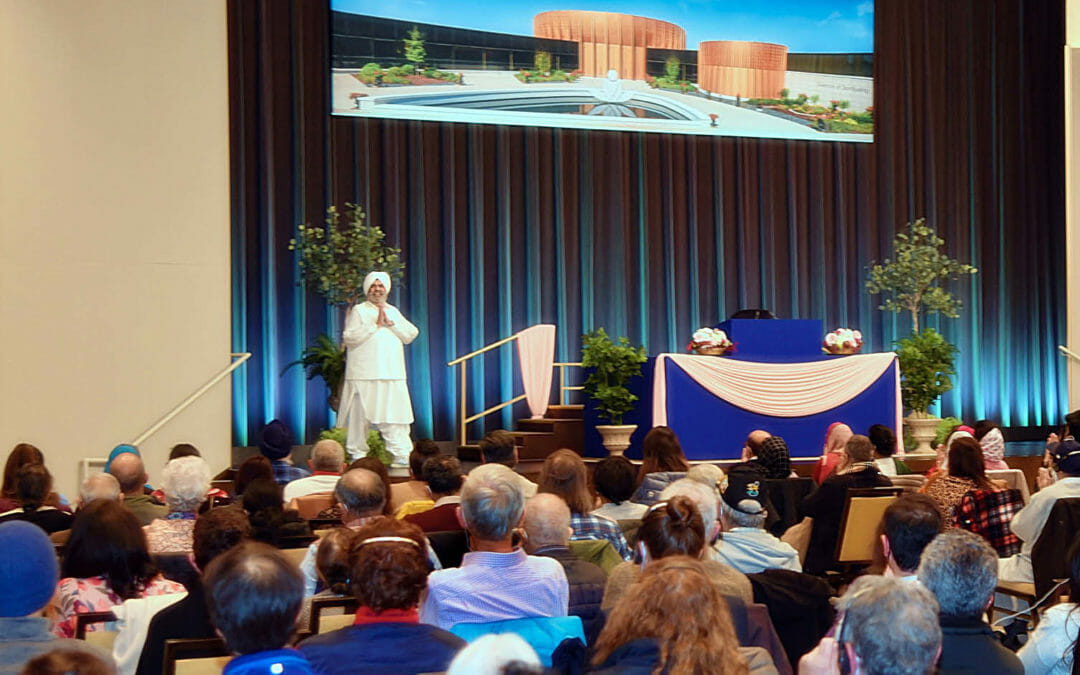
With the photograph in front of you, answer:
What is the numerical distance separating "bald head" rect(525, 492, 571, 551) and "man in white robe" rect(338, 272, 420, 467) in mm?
6280

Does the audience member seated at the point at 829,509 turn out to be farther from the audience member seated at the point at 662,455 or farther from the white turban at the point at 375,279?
the white turban at the point at 375,279

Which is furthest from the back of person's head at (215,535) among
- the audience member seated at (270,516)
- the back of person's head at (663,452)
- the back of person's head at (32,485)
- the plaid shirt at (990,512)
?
the plaid shirt at (990,512)

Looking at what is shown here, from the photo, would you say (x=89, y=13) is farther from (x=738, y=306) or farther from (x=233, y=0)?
(x=738, y=306)

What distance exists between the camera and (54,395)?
8.30 m

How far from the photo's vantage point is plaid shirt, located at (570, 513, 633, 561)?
4.18 meters

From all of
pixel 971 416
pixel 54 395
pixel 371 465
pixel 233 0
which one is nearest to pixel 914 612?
pixel 371 465

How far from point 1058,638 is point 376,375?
7344 millimetres

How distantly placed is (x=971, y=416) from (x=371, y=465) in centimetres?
1083

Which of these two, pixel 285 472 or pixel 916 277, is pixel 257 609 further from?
pixel 916 277

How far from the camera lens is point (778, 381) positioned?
387 inches

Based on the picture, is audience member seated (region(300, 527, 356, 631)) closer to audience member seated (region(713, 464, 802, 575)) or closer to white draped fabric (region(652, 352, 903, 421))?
audience member seated (region(713, 464, 802, 575))

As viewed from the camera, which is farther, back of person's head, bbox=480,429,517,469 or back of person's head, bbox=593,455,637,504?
back of person's head, bbox=480,429,517,469

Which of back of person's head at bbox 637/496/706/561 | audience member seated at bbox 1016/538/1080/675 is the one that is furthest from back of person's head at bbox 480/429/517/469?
audience member seated at bbox 1016/538/1080/675

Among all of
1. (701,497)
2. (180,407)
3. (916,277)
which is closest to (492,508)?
(701,497)
